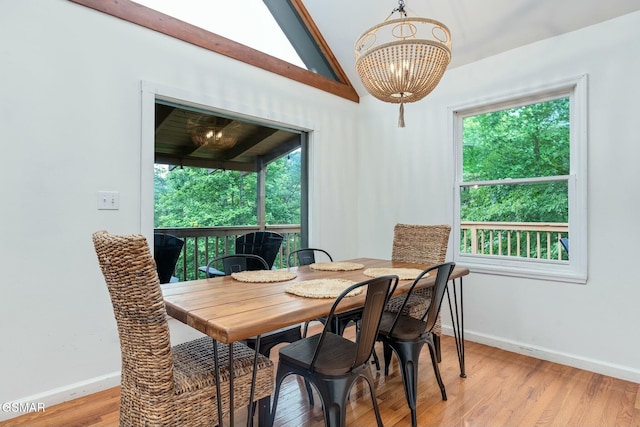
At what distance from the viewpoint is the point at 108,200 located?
2.28m

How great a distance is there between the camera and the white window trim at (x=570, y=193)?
2576 mm

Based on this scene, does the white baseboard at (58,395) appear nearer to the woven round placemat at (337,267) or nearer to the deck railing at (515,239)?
the woven round placemat at (337,267)

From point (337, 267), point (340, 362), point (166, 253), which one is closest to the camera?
point (340, 362)

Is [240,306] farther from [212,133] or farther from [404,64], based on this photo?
[212,133]

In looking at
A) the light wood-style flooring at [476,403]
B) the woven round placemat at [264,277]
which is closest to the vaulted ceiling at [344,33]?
the woven round placemat at [264,277]

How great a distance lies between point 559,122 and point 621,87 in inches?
16.7

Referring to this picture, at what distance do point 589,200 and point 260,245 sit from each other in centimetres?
264

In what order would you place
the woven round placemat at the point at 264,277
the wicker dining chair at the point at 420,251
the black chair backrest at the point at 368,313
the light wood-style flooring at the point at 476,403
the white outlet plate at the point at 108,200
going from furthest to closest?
the wicker dining chair at the point at 420,251, the white outlet plate at the point at 108,200, the woven round placemat at the point at 264,277, the light wood-style flooring at the point at 476,403, the black chair backrest at the point at 368,313

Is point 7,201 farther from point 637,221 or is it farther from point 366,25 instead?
point 637,221

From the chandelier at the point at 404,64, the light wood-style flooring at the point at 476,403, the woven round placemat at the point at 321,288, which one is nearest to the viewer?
the woven round placemat at the point at 321,288

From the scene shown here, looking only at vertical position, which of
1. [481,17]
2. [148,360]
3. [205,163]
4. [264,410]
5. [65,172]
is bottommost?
[264,410]

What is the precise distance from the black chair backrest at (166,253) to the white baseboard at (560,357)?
2591 millimetres

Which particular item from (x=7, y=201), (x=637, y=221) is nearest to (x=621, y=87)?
(x=637, y=221)

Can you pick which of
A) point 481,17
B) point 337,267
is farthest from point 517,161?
point 337,267
